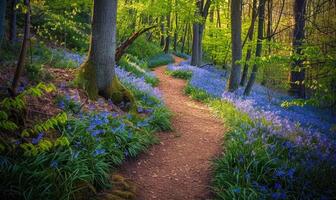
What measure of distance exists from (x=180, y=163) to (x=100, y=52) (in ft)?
11.8

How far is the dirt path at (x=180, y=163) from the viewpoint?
17.1ft

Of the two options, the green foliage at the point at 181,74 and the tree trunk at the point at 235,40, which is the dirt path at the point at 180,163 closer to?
the tree trunk at the point at 235,40

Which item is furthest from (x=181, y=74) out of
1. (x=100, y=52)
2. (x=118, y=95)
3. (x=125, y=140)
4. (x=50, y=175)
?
(x=50, y=175)

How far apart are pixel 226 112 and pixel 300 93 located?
10.4 meters

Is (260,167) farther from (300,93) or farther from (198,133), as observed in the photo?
(300,93)

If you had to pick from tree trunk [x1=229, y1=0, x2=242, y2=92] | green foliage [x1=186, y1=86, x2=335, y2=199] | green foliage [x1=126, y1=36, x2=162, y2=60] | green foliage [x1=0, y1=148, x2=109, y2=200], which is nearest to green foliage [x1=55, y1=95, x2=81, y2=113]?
green foliage [x1=0, y1=148, x2=109, y2=200]

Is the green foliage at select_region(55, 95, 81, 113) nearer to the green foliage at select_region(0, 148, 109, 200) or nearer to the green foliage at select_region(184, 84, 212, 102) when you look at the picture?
the green foliage at select_region(0, 148, 109, 200)

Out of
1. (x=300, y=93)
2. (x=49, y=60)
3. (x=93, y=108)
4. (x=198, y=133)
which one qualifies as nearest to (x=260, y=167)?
(x=198, y=133)

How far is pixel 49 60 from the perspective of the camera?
921 cm

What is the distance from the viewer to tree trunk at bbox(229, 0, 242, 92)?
489 inches

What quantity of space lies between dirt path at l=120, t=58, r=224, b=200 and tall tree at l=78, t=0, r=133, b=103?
217 cm

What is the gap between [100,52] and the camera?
7.57 metres

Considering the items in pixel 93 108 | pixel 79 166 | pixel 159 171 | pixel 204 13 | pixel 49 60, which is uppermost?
pixel 204 13

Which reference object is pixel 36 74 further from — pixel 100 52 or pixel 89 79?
pixel 100 52
